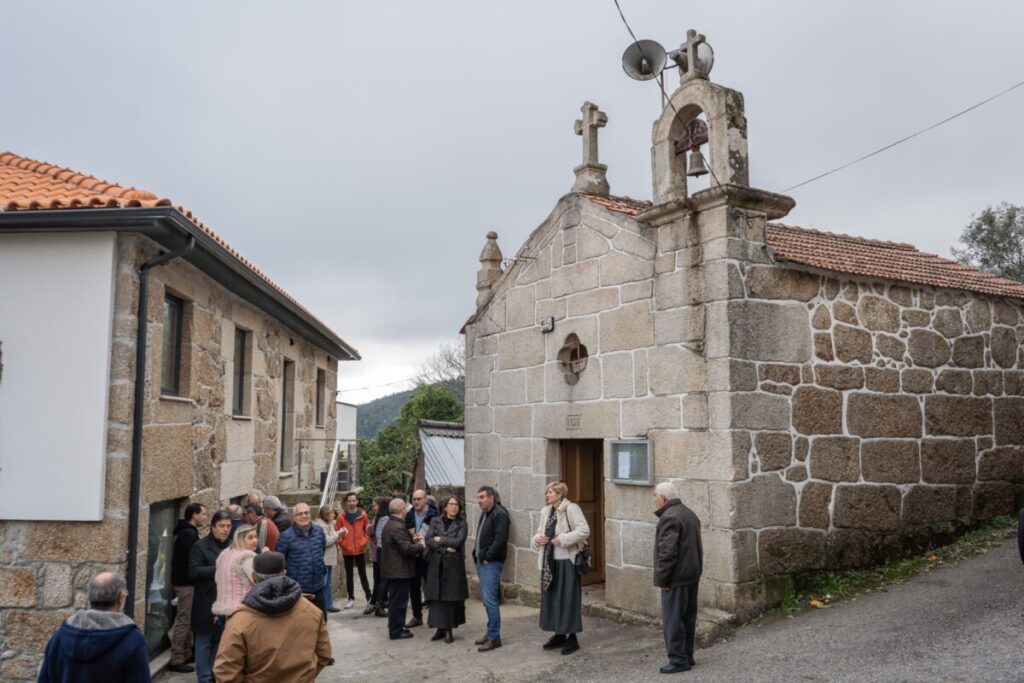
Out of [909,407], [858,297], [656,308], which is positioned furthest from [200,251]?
[909,407]

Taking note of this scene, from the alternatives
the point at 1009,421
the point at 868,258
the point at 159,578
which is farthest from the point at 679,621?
the point at 1009,421

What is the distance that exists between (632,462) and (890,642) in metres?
2.90

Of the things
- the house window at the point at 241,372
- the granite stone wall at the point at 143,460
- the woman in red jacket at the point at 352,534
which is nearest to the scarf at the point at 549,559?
the granite stone wall at the point at 143,460

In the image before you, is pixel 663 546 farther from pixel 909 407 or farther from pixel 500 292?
pixel 500 292

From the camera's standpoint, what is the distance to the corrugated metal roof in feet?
57.3

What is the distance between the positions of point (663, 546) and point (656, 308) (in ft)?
8.75

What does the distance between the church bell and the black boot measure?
4.77 meters

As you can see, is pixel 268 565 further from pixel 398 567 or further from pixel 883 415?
pixel 883 415

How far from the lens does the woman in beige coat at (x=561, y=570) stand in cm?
782

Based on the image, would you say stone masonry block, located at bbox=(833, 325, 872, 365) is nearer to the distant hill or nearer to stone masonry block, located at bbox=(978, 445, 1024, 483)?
stone masonry block, located at bbox=(978, 445, 1024, 483)

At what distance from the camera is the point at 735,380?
305 inches

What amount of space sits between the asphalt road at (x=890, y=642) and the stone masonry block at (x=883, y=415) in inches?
58.2

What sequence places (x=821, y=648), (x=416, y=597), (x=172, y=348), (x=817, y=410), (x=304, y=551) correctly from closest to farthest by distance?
(x=821, y=648) < (x=304, y=551) < (x=817, y=410) < (x=172, y=348) < (x=416, y=597)

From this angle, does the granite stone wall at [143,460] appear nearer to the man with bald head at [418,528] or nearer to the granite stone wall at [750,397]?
the man with bald head at [418,528]
